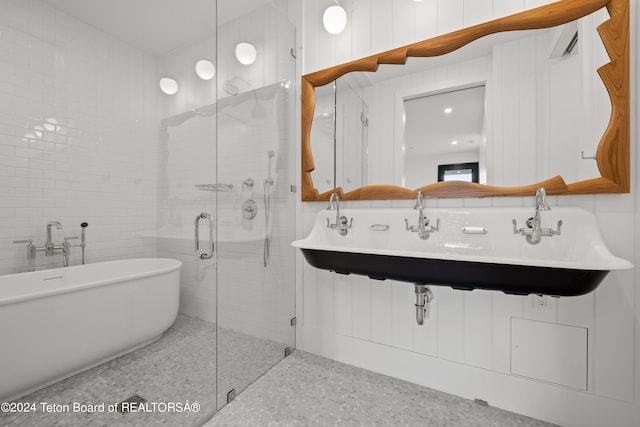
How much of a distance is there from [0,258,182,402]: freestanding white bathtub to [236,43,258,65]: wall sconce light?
1254 mm

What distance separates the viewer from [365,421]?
4.09 feet

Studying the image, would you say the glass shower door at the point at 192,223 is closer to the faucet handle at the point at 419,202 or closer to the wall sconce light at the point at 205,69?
the wall sconce light at the point at 205,69

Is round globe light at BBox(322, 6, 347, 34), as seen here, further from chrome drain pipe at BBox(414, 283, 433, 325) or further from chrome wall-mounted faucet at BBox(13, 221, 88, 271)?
chrome wall-mounted faucet at BBox(13, 221, 88, 271)

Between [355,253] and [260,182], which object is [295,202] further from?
[355,253]

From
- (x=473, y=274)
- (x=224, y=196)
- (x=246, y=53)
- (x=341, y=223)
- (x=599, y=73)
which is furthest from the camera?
(x=341, y=223)

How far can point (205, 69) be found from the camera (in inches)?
57.3

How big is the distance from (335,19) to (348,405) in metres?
2.38

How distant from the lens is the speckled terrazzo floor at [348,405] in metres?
1.24

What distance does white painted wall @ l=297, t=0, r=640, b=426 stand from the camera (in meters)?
1.15

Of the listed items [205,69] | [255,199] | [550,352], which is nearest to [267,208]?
[255,199]

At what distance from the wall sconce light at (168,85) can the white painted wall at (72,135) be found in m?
0.04

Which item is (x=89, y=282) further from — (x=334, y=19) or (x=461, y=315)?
(x=334, y=19)

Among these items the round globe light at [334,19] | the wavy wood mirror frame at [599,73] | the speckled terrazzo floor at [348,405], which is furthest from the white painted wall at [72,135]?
the wavy wood mirror frame at [599,73]

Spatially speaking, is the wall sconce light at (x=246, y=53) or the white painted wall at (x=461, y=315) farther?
the wall sconce light at (x=246, y=53)
